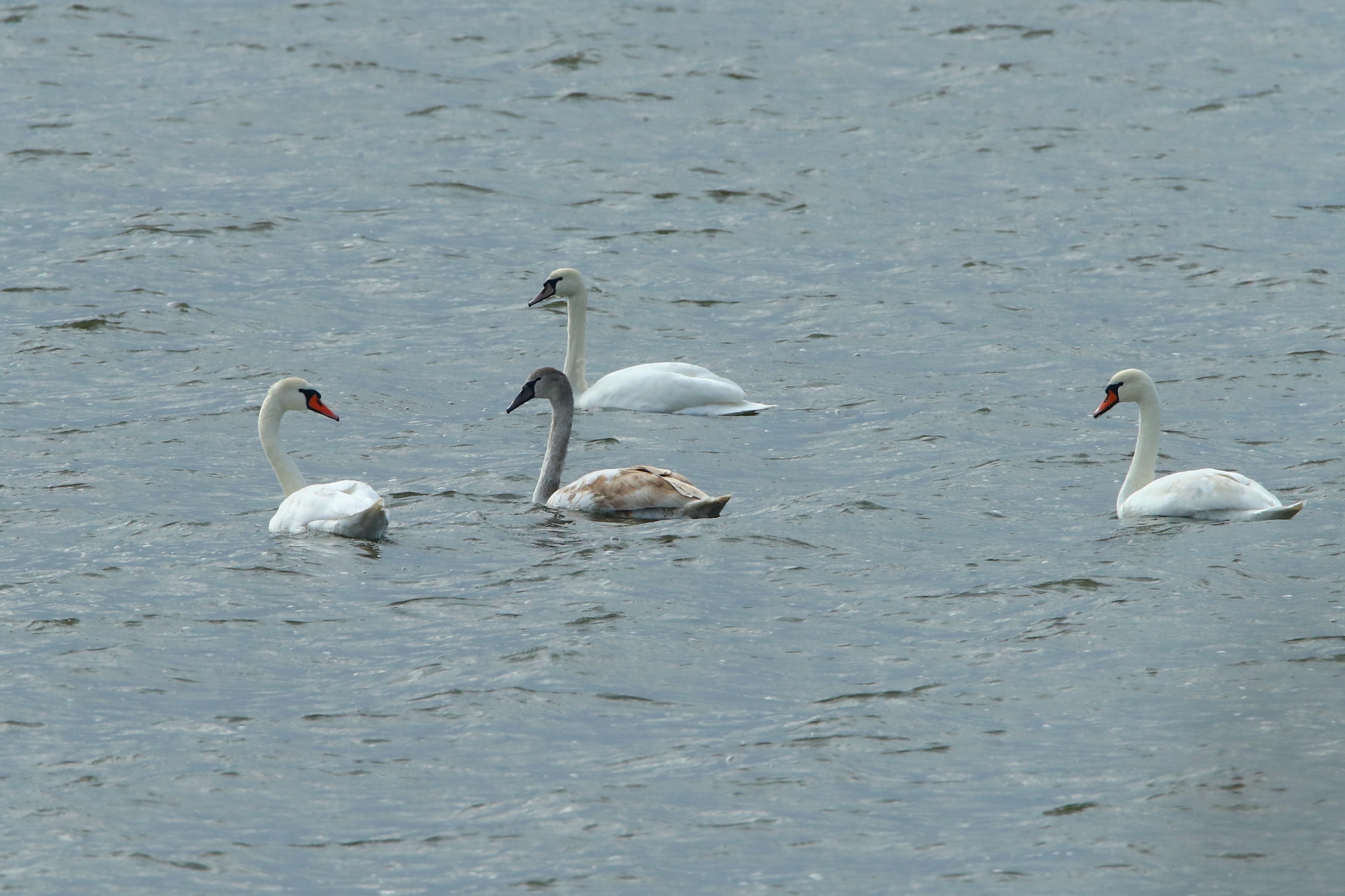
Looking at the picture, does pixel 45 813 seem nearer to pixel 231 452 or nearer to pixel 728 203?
pixel 231 452

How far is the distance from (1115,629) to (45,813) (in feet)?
16.4

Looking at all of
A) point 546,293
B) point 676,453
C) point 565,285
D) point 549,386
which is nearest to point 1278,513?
point 676,453

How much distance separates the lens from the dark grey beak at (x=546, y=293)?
53.0ft

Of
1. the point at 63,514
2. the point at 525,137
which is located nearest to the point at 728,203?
the point at 525,137

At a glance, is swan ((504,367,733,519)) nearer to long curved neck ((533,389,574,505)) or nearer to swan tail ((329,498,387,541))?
long curved neck ((533,389,574,505))

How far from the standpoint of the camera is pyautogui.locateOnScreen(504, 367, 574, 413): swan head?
1306 centimetres

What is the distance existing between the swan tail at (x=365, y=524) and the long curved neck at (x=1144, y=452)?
4376mm

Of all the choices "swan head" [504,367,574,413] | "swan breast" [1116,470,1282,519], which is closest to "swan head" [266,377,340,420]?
"swan head" [504,367,574,413]

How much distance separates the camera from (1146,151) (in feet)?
78.0

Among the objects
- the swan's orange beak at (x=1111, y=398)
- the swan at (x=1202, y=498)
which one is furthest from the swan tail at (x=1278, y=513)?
the swan's orange beak at (x=1111, y=398)

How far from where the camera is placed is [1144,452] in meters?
12.2

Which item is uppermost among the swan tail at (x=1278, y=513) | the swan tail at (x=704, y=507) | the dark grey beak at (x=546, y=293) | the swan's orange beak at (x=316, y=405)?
the dark grey beak at (x=546, y=293)

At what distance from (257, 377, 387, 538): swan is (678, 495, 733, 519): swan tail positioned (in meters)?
1.81

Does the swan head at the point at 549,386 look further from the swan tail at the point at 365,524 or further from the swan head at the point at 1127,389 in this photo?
the swan head at the point at 1127,389
